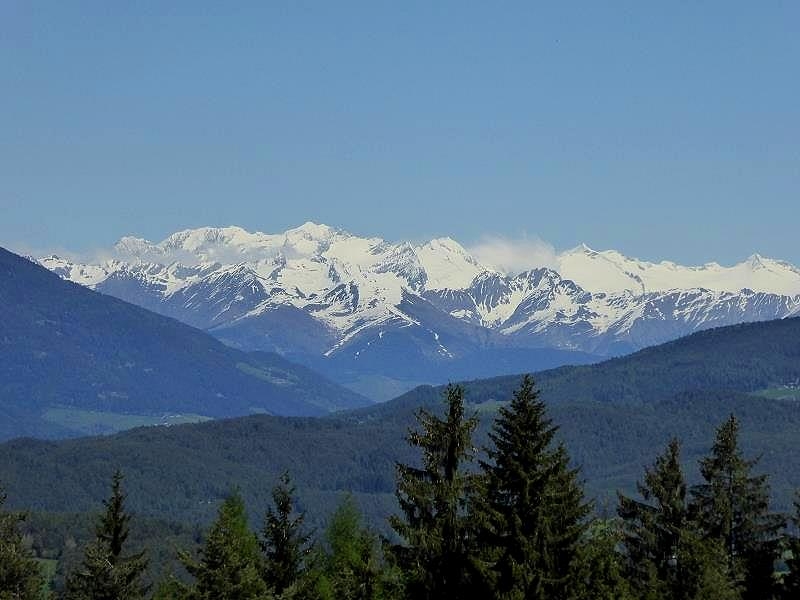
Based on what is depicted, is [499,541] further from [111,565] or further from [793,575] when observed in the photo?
[111,565]

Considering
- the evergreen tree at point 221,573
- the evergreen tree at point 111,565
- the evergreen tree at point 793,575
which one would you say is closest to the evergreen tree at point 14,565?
the evergreen tree at point 111,565

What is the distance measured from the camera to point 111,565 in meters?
64.8

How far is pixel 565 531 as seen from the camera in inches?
2009

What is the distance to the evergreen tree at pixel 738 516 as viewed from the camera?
217ft

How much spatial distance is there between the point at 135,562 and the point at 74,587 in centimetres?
560

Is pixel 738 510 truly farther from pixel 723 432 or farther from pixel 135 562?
pixel 135 562

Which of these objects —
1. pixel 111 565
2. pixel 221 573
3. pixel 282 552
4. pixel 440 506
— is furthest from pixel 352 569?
pixel 440 506

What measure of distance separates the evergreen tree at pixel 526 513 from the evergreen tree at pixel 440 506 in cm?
89

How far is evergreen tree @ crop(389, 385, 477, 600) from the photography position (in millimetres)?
49219

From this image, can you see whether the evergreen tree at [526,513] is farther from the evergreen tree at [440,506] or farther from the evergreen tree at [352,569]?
the evergreen tree at [352,569]

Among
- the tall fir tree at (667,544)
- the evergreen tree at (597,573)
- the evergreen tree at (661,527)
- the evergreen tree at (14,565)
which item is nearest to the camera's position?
the evergreen tree at (597,573)

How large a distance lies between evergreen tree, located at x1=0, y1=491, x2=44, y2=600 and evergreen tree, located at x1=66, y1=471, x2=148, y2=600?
2571 mm

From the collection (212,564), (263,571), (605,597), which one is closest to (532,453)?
(605,597)

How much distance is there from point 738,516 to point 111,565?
29111 millimetres
